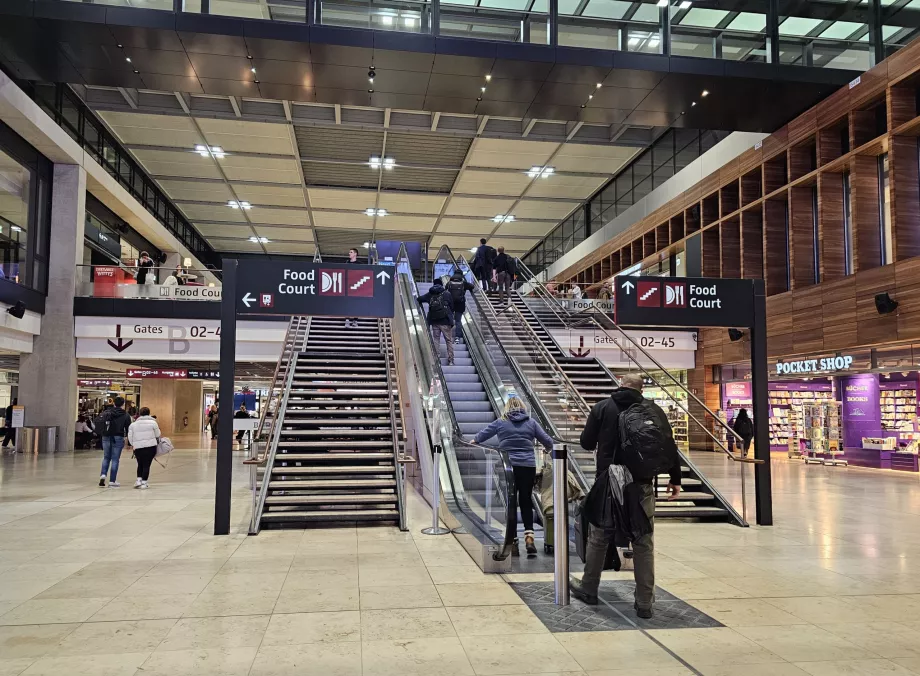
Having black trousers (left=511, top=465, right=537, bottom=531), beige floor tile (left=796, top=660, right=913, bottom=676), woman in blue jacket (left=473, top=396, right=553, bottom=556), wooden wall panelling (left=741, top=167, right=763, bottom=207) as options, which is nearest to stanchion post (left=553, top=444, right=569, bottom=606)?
woman in blue jacket (left=473, top=396, right=553, bottom=556)

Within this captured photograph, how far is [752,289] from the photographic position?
8.88 meters

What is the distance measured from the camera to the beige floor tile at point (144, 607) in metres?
4.65

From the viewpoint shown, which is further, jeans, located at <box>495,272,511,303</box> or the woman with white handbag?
jeans, located at <box>495,272,511,303</box>

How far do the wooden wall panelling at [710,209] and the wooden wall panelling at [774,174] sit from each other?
2.33 meters

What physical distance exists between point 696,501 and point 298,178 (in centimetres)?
2048

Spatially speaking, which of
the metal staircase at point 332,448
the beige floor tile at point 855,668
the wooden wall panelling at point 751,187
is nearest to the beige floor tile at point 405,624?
the beige floor tile at point 855,668

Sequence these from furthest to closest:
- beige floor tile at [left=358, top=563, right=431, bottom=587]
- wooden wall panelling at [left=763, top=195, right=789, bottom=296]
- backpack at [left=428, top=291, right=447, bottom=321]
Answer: wooden wall panelling at [left=763, top=195, right=789, bottom=296]
backpack at [left=428, top=291, right=447, bottom=321]
beige floor tile at [left=358, top=563, right=431, bottom=587]

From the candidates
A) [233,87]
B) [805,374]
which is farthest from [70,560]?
[805,374]

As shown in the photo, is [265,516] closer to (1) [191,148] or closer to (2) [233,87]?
(2) [233,87]

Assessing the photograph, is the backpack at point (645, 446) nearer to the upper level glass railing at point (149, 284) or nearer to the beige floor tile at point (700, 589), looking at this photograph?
the beige floor tile at point (700, 589)

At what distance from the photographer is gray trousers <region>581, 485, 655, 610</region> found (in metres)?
4.68

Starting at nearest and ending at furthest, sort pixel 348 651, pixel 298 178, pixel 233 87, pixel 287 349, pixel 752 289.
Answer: pixel 348 651 → pixel 752 289 → pixel 287 349 → pixel 233 87 → pixel 298 178

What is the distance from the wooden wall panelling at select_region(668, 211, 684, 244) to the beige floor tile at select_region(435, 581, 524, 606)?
18.4 metres

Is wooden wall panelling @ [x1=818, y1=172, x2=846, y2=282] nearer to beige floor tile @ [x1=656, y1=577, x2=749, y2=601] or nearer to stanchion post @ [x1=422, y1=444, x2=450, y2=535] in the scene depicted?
stanchion post @ [x1=422, y1=444, x2=450, y2=535]
